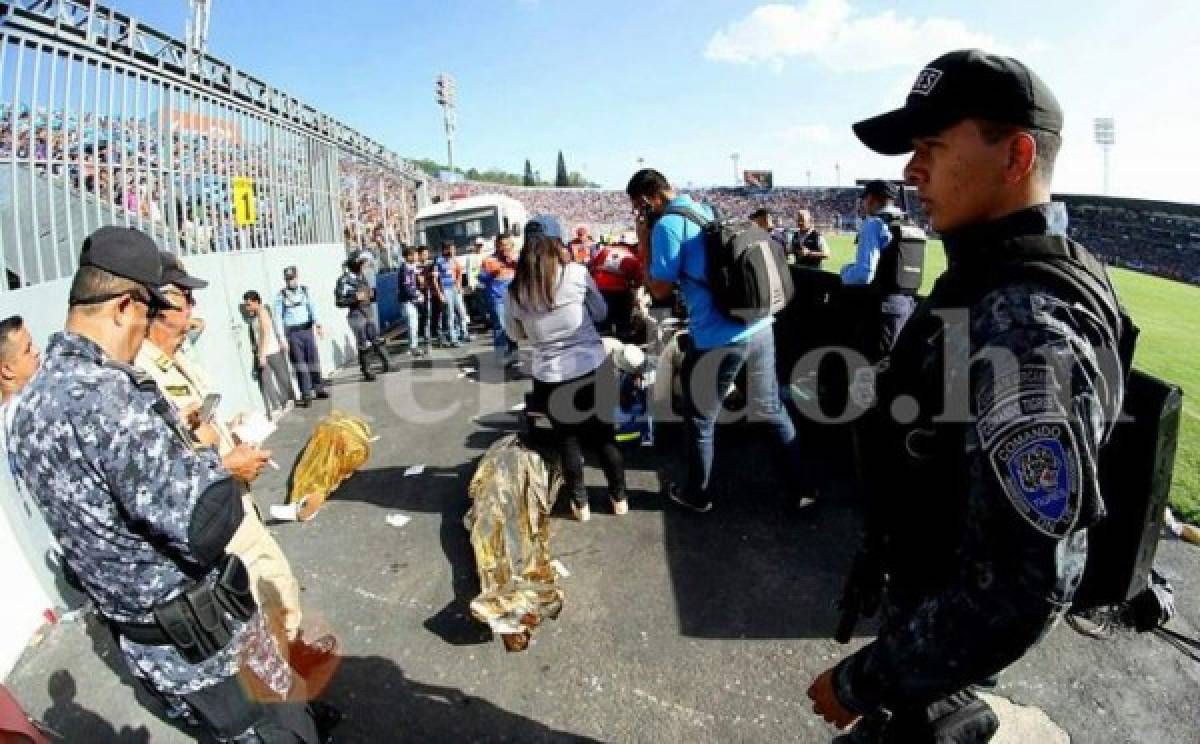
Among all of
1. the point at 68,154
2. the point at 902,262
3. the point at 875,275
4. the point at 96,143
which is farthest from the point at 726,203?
the point at 68,154

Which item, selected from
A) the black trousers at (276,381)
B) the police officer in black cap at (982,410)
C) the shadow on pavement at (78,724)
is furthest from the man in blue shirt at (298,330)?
the police officer in black cap at (982,410)

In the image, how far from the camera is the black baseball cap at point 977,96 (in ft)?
3.76

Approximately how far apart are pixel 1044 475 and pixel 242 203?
858cm

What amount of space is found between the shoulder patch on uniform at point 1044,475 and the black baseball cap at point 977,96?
1.93ft

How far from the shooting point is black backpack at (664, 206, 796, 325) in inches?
134

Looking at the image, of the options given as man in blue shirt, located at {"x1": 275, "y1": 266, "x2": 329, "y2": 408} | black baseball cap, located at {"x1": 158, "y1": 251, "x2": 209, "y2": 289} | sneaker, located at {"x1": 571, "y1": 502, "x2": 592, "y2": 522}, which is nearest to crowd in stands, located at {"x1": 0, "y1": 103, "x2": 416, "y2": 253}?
man in blue shirt, located at {"x1": 275, "y1": 266, "x2": 329, "y2": 408}

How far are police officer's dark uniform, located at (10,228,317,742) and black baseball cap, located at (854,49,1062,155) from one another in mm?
1956

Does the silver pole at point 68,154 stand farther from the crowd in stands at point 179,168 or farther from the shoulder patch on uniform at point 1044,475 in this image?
the shoulder patch on uniform at point 1044,475

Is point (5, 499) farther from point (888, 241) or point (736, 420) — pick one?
point (888, 241)

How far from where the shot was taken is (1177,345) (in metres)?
9.53

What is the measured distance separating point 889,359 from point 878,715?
2.75 ft

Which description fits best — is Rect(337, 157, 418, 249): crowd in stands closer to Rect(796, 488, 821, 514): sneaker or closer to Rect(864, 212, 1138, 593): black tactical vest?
Rect(796, 488, 821, 514): sneaker

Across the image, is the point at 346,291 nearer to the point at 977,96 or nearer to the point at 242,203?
the point at 242,203

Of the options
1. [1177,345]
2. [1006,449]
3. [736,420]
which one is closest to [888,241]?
[736,420]
